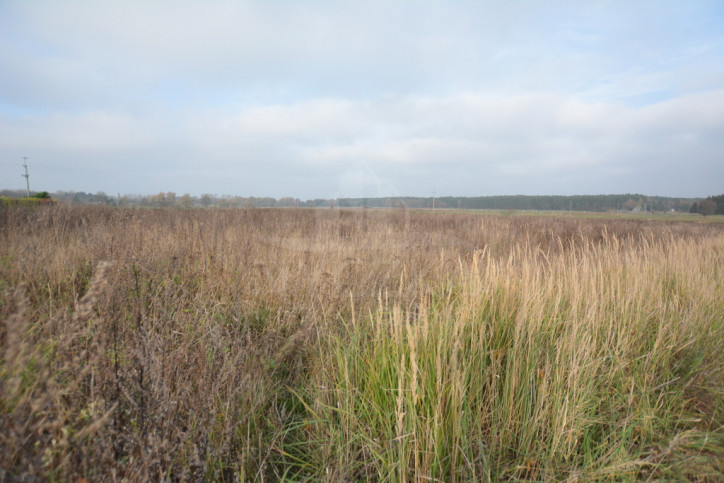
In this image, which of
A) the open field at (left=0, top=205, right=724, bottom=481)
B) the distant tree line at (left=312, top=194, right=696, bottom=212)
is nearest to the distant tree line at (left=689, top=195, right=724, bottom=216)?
the distant tree line at (left=312, top=194, right=696, bottom=212)

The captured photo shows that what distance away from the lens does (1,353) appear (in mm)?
1483

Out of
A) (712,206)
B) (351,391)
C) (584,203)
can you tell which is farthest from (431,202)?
(584,203)

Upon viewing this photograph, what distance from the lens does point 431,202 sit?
15.7 metres

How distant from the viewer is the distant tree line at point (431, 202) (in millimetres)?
12617

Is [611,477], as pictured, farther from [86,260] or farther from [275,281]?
[86,260]

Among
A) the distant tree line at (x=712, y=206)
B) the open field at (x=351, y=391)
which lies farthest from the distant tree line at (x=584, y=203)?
the open field at (x=351, y=391)

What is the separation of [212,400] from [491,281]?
2.17m

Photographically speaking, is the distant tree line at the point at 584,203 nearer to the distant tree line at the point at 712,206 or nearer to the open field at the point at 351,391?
the distant tree line at the point at 712,206

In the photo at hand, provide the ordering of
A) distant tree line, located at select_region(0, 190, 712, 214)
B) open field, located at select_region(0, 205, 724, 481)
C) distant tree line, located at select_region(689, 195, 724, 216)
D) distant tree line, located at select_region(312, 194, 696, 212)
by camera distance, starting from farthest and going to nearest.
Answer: distant tree line, located at select_region(312, 194, 696, 212)
distant tree line, located at select_region(689, 195, 724, 216)
distant tree line, located at select_region(0, 190, 712, 214)
open field, located at select_region(0, 205, 724, 481)

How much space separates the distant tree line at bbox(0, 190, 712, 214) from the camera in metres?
12.6

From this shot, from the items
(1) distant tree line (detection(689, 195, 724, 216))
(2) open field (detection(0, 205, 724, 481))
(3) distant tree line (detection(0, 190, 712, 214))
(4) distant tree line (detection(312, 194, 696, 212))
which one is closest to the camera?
(2) open field (detection(0, 205, 724, 481))

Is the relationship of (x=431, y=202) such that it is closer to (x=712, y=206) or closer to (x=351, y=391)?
(x=351, y=391)

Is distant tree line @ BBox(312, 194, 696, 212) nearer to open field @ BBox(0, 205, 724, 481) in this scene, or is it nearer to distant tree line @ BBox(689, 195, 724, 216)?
distant tree line @ BBox(689, 195, 724, 216)

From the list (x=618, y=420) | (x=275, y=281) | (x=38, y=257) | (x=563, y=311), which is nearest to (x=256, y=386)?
(x=275, y=281)
